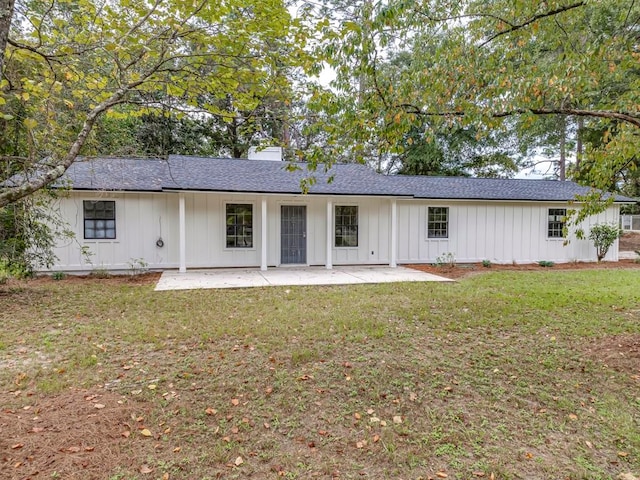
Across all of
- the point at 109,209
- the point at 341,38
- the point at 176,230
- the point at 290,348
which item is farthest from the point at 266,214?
the point at 341,38

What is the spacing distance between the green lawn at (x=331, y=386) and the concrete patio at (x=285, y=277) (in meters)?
2.05

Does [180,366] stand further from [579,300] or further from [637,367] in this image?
[579,300]

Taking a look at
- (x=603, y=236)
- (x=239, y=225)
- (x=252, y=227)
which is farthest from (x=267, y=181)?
(x=603, y=236)

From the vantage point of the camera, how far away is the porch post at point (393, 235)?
1165cm

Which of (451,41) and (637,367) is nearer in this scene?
(637,367)

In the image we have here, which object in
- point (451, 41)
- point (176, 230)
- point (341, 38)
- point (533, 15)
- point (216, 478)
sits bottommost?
point (216, 478)

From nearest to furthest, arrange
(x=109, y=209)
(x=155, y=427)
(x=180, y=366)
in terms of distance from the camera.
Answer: (x=155, y=427) < (x=180, y=366) < (x=109, y=209)

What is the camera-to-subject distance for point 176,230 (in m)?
10.9


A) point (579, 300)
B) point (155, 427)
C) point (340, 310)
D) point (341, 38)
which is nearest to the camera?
point (155, 427)

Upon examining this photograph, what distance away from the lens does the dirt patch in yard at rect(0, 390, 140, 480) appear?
2.40 metres

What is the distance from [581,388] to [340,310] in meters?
3.53

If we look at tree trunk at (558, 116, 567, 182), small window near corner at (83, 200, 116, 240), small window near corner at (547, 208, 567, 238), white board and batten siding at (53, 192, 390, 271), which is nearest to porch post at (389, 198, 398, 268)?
white board and batten siding at (53, 192, 390, 271)

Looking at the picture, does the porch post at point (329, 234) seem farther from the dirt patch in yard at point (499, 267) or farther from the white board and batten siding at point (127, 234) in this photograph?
the white board and batten siding at point (127, 234)

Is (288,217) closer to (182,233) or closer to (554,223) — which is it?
(182,233)
